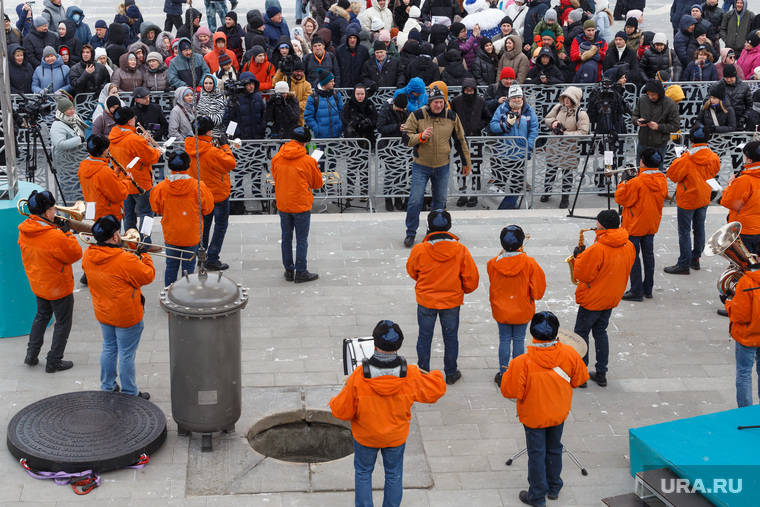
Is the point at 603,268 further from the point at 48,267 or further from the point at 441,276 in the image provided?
the point at 48,267

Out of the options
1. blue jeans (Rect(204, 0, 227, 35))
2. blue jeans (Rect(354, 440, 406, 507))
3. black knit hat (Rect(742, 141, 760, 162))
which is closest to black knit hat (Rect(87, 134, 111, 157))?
blue jeans (Rect(354, 440, 406, 507))

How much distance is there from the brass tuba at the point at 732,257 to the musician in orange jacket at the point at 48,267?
5.69 meters

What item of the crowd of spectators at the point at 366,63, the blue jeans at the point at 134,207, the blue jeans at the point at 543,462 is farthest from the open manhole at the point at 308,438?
the crowd of spectators at the point at 366,63

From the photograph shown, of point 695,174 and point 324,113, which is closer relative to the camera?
point 695,174

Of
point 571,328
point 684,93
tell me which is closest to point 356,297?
point 571,328

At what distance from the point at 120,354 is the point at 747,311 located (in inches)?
208

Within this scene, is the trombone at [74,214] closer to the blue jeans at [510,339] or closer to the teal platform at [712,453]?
the blue jeans at [510,339]

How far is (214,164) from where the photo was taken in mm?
10492

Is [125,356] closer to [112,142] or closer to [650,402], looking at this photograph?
[112,142]

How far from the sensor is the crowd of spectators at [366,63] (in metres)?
13.3

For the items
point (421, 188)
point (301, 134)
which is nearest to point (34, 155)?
point (301, 134)

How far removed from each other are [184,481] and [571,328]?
4.52 meters

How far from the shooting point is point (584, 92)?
50.1ft

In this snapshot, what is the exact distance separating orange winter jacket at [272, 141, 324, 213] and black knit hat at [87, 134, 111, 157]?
1.85 metres
